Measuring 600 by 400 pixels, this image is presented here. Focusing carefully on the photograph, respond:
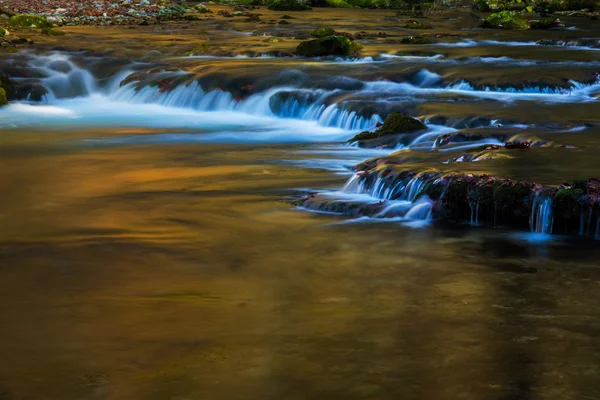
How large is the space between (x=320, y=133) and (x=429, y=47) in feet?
31.3

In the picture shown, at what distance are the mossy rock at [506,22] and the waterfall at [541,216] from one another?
2361 centimetres

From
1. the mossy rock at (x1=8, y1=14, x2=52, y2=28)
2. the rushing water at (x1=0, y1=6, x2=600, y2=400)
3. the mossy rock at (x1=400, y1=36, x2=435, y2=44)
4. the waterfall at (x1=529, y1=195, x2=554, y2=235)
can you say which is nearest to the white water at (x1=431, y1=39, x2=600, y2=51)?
the mossy rock at (x1=400, y1=36, x2=435, y2=44)

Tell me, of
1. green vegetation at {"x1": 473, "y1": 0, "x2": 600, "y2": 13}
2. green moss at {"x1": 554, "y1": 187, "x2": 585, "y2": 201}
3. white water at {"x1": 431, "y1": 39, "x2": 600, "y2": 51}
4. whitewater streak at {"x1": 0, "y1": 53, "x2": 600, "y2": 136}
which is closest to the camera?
green moss at {"x1": 554, "y1": 187, "x2": 585, "y2": 201}

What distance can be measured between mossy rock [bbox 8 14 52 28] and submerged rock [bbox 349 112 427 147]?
70.0 ft

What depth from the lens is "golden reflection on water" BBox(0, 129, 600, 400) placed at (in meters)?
5.68

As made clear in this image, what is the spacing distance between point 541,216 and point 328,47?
15.4 meters

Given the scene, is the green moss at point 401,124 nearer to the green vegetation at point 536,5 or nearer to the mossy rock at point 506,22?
the mossy rock at point 506,22

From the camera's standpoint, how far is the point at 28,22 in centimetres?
3331

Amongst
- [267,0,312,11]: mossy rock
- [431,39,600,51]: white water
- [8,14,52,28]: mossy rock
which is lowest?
[431,39,600,51]: white water

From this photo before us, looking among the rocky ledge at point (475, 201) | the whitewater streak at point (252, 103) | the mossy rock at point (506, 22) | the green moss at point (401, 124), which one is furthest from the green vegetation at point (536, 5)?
the rocky ledge at point (475, 201)

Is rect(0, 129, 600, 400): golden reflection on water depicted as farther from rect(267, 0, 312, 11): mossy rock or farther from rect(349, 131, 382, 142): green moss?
rect(267, 0, 312, 11): mossy rock

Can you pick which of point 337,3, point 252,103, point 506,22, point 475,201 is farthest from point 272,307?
point 337,3

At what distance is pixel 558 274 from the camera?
7.77m

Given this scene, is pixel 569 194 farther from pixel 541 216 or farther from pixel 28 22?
pixel 28 22
